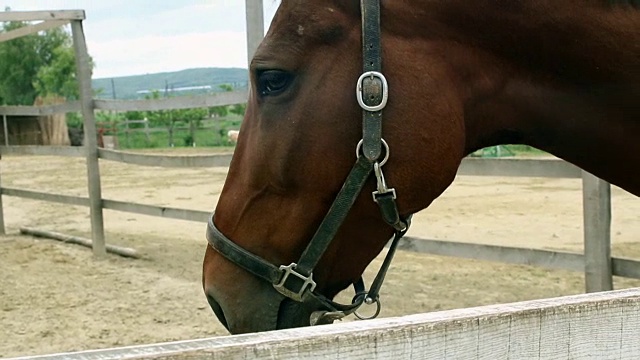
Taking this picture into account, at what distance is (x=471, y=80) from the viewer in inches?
64.2

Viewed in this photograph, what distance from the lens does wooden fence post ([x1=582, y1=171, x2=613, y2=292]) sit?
3.23 m

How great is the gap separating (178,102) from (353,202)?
4.25 metres

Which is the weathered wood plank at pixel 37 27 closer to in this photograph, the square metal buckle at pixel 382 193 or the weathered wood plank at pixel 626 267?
the weathered wood plank at pixel 626 267

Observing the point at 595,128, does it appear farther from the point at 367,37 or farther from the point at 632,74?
the point at 367,37

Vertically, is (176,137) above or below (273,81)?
below

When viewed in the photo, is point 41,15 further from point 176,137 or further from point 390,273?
point 176,137

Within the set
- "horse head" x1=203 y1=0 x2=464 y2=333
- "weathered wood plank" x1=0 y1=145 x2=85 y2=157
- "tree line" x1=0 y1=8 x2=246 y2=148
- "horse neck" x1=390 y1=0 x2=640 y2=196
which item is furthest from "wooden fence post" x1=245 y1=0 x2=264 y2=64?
→ "tree line" x1=0 y1=8 x2=246 y2=148

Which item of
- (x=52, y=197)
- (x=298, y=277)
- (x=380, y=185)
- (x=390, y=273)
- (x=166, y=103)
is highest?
A: (x=166, y=103)

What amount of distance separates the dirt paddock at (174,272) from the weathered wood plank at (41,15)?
2148mm

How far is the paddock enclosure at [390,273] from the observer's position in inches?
38.8

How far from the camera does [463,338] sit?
97cm

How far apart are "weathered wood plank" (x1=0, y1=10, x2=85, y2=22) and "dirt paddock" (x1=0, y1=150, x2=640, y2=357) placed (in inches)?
84.6

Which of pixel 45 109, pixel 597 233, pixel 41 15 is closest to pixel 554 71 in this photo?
pixel 597 233

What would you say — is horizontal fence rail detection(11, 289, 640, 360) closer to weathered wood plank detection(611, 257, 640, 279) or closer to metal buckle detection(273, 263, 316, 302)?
metal buckle detection(273, 263, 316, 302)
